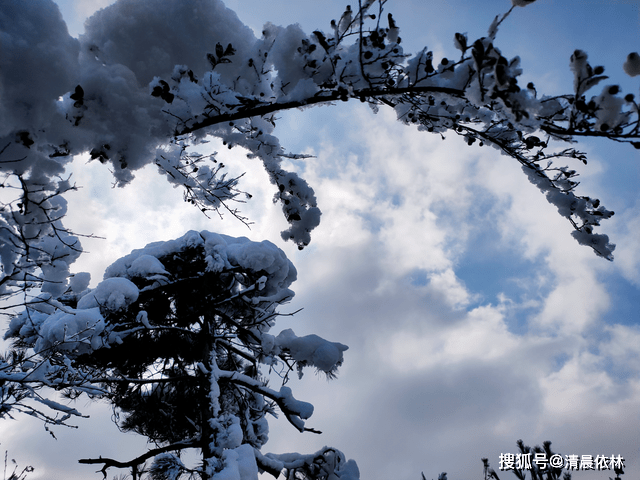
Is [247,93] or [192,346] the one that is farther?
[192,346]

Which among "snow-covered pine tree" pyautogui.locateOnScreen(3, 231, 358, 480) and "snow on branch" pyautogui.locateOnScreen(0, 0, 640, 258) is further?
"snow-covered pine tree" pyautogui.locateOnScreen(3, 231, 358, 480)

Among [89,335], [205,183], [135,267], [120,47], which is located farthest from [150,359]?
[120,47]

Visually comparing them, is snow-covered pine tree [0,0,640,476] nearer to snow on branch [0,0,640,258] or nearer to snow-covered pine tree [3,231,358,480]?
snow on branch [0,0,640,258]

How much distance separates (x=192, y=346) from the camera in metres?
6.86

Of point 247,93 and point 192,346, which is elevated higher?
point 247,93

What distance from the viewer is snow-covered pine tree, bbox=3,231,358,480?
461 cm

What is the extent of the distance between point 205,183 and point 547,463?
15077mm

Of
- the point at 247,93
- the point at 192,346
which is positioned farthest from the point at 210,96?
the point at 192,346

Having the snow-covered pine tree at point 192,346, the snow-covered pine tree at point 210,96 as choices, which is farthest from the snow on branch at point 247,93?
the snow-covered pine tree at point 192,346

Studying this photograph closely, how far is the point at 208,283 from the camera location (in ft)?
20.7

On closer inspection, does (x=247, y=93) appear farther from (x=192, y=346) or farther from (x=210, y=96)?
(x=192, y=346)

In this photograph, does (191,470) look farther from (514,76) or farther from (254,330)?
(514,76)

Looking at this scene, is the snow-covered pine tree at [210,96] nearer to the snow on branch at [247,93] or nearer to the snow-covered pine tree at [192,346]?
the snow on branch at [247,93]

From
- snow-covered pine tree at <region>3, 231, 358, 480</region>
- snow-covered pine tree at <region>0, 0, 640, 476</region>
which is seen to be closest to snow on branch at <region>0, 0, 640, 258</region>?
snow-covered pine tree at <region>0, 0, 640, 476</region>
